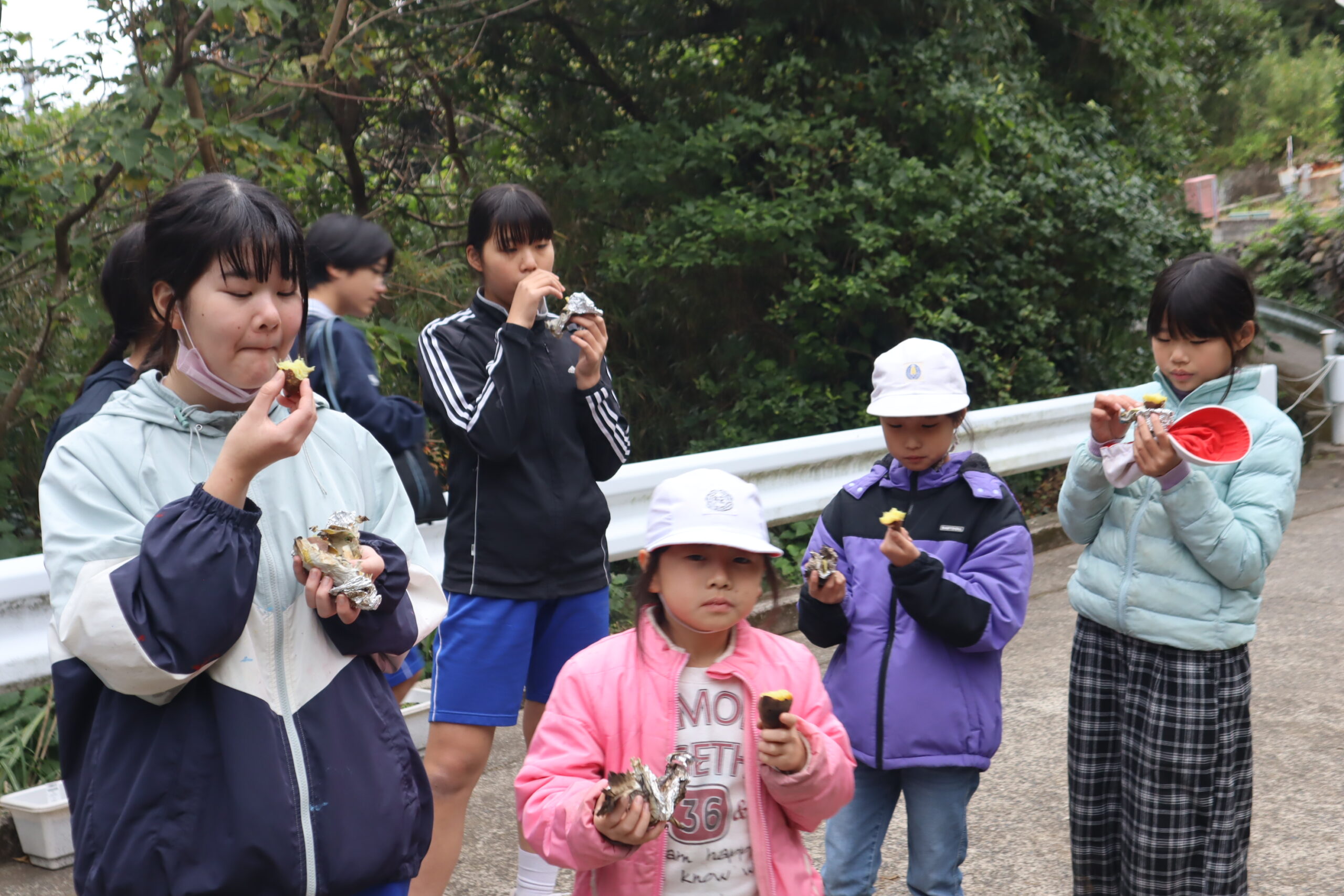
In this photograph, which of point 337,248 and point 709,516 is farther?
point 337,248

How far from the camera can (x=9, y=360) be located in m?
5.68

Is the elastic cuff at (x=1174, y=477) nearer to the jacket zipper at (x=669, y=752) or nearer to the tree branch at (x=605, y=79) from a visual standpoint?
the jacket zipper at (x=669, y=752)

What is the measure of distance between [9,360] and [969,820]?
15.3 ft

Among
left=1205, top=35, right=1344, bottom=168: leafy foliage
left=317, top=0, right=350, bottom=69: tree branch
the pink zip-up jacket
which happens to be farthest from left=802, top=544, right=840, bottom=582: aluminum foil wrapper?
left=1205, top=35, right=1344, bottom=168: leafy foliage

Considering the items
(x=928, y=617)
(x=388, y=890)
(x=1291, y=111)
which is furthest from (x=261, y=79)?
(x=1291, y=111)

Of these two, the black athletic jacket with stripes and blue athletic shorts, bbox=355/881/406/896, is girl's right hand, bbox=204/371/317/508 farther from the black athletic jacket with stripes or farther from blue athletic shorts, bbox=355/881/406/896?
the black athletic jacket with stripes

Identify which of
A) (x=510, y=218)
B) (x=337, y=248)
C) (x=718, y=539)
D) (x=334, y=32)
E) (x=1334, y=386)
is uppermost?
(x=334, y=32)

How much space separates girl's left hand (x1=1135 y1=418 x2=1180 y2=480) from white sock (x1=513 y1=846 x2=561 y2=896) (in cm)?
198

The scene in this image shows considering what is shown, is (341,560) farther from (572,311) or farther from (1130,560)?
(1130,560)

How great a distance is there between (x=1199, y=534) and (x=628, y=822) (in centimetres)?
179

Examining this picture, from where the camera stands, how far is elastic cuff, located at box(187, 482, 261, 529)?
5.93ft

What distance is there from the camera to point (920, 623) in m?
2.95

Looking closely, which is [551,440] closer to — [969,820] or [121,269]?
[121,269]

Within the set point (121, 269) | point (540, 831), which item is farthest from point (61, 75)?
point (540, 831)
